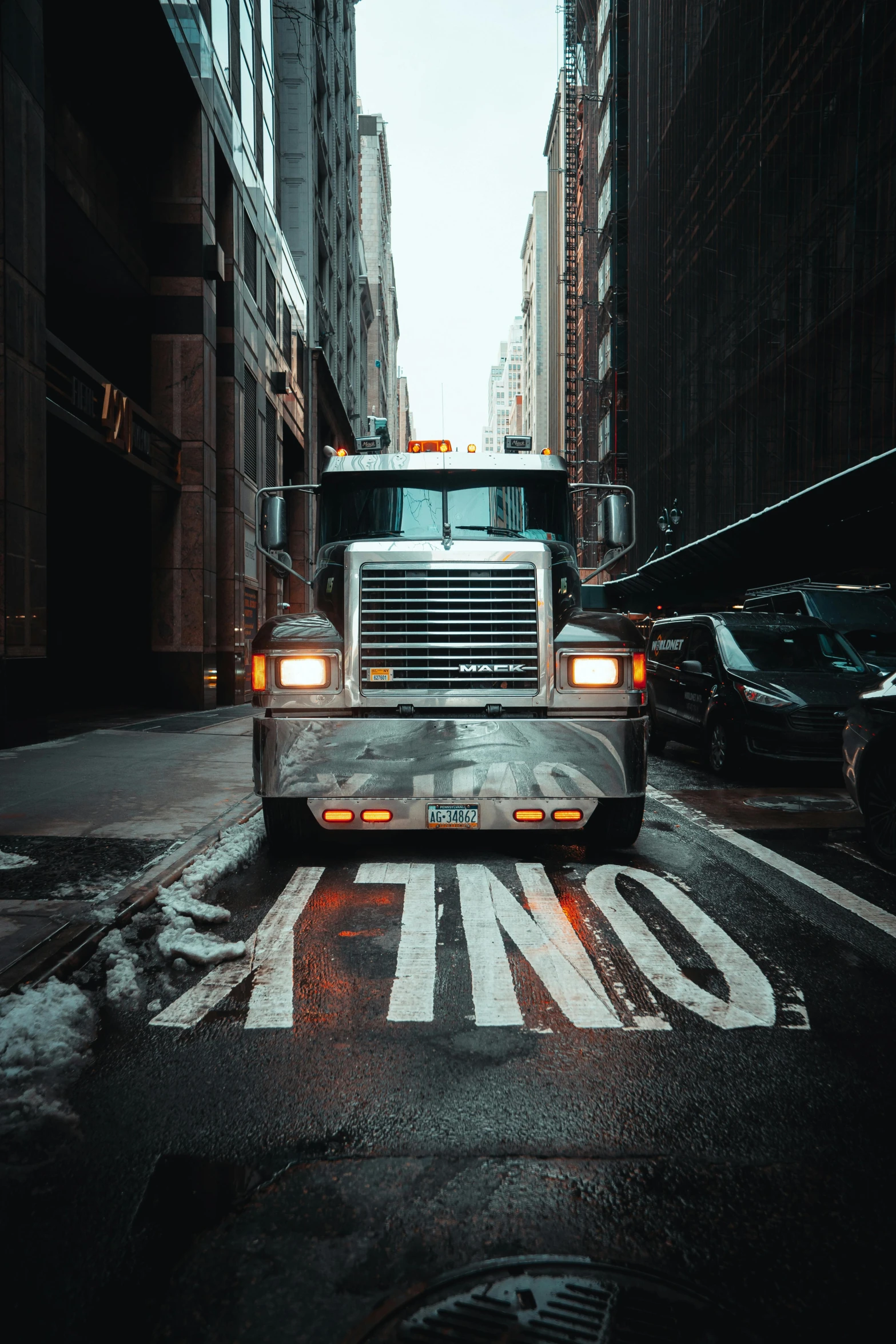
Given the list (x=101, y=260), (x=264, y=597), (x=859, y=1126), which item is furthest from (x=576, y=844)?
(x=264, y=597)

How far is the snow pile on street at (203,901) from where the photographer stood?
173 inches

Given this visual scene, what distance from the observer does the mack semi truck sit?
5.84 metres

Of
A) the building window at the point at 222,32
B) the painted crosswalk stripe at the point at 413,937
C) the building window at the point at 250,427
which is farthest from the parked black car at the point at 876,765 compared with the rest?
the building window at the point at 222,32

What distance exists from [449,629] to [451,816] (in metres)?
1.21

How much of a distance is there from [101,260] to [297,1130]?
720 inches

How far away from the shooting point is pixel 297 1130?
280 cm

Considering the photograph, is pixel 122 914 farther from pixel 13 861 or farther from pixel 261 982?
pixel 13 861

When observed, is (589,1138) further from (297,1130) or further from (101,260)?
(101,260)

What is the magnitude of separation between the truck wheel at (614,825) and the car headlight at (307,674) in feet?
6.75

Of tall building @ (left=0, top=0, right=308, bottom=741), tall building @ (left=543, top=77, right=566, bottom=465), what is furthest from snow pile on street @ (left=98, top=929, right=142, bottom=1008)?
tall building @ (left=543, top=77, right=566, bottom=465)

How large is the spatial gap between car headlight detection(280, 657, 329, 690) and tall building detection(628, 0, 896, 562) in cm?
2029

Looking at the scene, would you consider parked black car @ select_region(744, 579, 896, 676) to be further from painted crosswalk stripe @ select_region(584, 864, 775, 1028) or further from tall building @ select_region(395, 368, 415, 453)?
tall building @ select_region(395, 368, 415, 453)

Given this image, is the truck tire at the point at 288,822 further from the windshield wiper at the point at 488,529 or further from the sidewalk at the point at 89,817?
the windshield wiper at the point at 488,529

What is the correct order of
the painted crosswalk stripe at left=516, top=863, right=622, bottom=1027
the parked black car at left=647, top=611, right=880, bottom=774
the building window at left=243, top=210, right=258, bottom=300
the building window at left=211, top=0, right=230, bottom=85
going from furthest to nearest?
the building window at left=243, top=210, right=258, bottom=300 < the building window at left=211, top=0, right=230, bottom=85 < the parked black car at left=647, top=611, right=880, bottom=774 < the painted crosswalk stripe at left=516, top=863, right=622, bottom=1027
